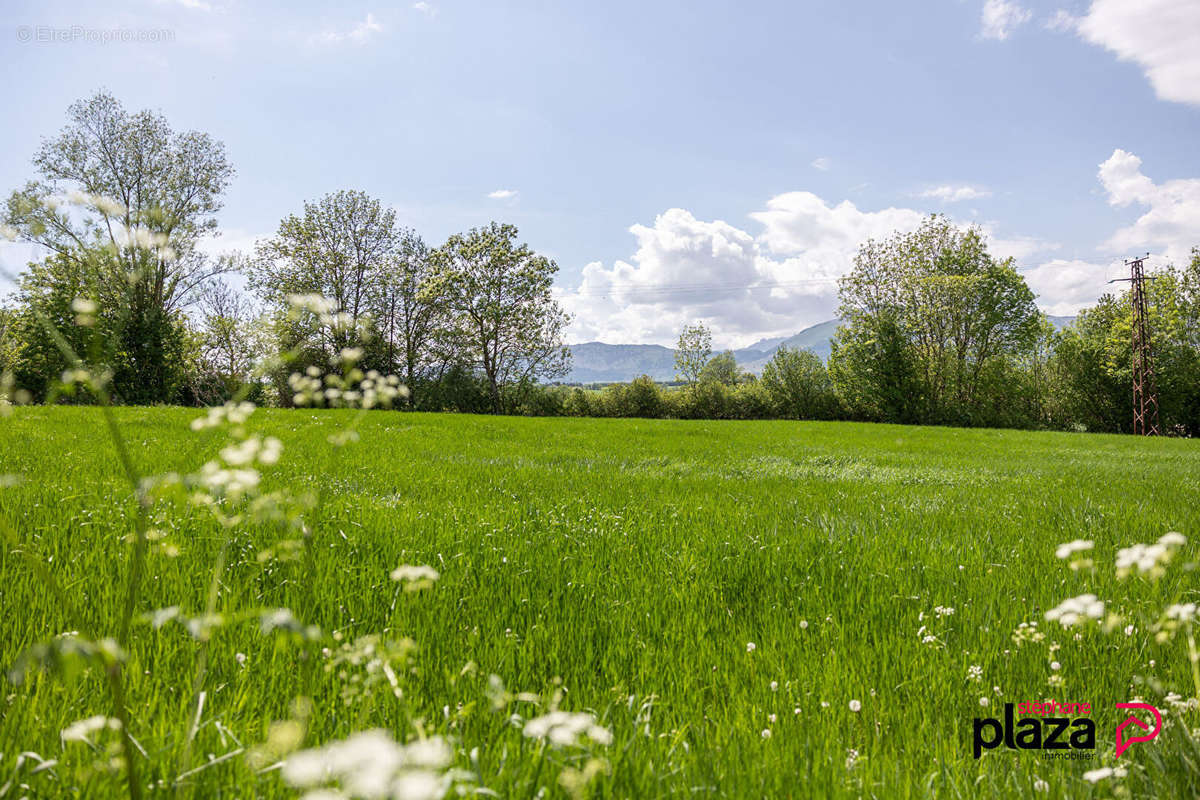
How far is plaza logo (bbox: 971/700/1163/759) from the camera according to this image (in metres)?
2.29

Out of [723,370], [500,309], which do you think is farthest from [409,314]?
[723,370]

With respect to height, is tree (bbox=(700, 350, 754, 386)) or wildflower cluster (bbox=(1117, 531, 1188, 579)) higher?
tree (bbox=(700, 350, 754, 386))

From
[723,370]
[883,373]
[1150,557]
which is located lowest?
[1150,557]

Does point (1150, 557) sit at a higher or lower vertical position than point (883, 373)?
lower

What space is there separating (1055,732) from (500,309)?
54.4m

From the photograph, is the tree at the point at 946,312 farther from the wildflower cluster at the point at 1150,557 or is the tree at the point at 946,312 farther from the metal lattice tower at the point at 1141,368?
the wildflower cluster at the point at 1150,557

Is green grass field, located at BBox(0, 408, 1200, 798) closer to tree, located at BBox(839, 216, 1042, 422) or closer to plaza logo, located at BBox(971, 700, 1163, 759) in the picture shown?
plaza logo, located at BBox(971, 700, 1163, 759)

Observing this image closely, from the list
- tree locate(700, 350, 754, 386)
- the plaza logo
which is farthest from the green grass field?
tree locate(700, 350, 754, 386)

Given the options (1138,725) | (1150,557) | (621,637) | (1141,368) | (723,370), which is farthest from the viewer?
(723,370)

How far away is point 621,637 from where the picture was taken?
10.5 feet

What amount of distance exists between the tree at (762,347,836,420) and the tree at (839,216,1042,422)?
428 cm

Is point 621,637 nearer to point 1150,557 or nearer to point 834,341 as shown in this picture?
point 1150,557

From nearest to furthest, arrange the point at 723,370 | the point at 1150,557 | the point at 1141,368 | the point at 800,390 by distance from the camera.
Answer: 1. the point at 1150,557
2. the point at 1141,368
3. the point at 800,390
4. the point at 723,370

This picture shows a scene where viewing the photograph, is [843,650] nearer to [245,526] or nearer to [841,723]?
[841,723]
